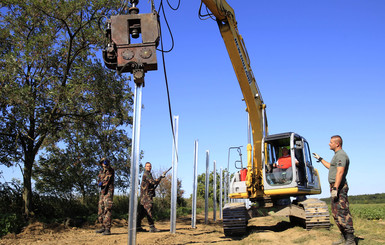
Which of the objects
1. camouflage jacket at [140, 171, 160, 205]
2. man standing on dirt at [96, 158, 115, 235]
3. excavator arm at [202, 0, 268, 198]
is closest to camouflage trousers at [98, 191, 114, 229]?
man standing on dirt at [96, 158, 115, 235]

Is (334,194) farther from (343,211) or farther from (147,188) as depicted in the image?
(147,188)

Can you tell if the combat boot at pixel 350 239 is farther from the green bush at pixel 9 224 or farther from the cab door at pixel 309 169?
the green bush at pixel 9 224

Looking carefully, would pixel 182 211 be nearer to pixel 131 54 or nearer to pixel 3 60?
pixel 3 60

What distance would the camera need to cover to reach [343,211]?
5848 millimetres

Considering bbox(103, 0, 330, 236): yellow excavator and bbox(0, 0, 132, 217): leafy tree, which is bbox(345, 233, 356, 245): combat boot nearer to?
bbox(103, 0, 330, 236): yellow excavator

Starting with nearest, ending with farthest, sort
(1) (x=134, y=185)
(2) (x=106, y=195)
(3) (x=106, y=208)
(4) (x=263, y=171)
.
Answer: (1) (x=134, y=185) < (3) (x=106, y=208) < (2) (x=106, y=195) < (4) (x=263, y=171)

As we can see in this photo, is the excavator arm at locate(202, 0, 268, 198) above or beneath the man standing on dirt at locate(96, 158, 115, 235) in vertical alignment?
above

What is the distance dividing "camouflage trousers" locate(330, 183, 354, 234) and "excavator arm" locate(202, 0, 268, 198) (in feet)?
12.2

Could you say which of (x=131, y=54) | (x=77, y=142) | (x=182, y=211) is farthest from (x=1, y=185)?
(x=182, y=211)

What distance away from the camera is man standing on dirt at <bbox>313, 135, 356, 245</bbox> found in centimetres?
582

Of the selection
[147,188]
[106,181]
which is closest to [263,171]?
[147,188]

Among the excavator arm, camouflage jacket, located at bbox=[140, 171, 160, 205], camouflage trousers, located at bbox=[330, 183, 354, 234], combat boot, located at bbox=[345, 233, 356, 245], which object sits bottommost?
combat boot, located at bbox=[345, 233, 356, 245]

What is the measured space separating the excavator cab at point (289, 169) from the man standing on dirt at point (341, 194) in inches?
107

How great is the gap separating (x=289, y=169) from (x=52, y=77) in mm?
7494
